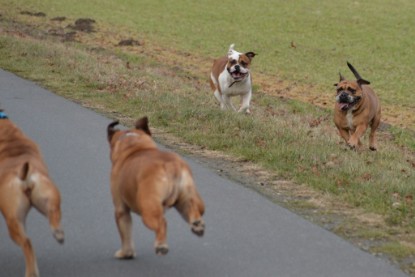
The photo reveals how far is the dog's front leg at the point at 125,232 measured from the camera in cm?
680

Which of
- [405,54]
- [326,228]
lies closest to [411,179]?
[326,228]

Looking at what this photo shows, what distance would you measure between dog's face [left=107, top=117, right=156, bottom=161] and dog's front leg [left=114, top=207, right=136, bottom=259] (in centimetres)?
47

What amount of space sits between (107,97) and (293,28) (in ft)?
79.5

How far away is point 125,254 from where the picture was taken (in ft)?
23.3

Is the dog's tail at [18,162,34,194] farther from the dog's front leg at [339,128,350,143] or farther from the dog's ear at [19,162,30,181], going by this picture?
the dog's front leg at [339,128,350,143]

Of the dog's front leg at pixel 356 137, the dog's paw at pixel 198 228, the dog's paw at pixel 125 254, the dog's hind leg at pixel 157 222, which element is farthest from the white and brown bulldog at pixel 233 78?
the dog's hind leg at pixel 157 222

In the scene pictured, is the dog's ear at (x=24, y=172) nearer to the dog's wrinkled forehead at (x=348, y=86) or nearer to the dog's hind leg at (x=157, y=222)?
the dog's hind leg at (x=157, y=222)

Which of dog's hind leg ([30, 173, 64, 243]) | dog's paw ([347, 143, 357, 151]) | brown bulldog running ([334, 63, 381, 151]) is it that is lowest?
dog's paw ([347, 143, 357, 151])

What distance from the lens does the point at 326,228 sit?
8266mm

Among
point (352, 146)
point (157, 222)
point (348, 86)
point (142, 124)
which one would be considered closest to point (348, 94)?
point (348, 86)

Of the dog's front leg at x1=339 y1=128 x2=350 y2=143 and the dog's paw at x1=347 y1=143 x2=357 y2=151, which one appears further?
the dog's front leg at x1=339 y1=128 x2=350 y2=143

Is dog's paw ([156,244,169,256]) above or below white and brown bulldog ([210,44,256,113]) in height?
above

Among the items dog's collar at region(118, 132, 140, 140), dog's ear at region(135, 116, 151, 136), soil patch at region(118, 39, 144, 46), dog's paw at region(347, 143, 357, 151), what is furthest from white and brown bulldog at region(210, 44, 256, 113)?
soil patch at region(118, 39, 144, 46)

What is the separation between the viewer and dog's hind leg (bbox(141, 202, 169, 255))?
20.0 feet
